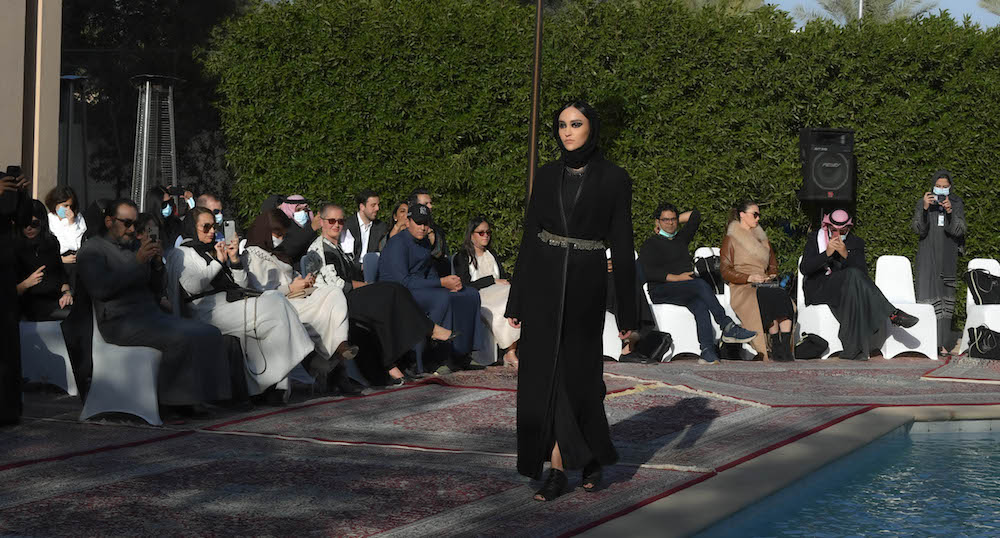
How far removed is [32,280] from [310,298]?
1.85 m

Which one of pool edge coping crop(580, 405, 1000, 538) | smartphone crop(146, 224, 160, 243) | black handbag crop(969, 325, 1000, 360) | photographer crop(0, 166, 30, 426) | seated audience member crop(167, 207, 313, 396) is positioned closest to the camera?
pool edge coping crop(580, 405, 1000, 538)

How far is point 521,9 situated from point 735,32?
240 centimetres

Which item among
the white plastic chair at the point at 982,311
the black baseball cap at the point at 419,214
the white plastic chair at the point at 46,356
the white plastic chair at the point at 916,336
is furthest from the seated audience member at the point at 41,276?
the white plastic chair at the point at 982,311

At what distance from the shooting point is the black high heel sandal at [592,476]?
17.8ft

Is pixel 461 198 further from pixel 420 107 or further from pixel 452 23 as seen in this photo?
pixel 452 23

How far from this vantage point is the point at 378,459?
6113 millimetres

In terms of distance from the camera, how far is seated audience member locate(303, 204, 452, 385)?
898cm

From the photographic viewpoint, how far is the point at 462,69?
13.7 metres

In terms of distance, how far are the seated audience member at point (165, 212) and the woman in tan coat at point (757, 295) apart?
575cm

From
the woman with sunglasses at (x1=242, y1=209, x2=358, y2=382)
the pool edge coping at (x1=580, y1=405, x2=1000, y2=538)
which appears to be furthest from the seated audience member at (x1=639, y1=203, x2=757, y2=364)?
the woman with sunglasses at (x1=242, y1=209, x2=358, y2=382)

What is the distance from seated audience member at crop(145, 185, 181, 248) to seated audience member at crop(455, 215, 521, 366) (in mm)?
3726

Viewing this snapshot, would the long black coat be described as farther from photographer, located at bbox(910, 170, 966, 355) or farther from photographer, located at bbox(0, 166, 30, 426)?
photographer, located at bbox(910, 170, 966, 355)

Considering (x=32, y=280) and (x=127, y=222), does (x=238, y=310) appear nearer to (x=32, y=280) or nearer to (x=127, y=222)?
(x=127, y=222)

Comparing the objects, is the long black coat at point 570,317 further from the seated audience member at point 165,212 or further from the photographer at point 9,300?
the seated audience member at point 165,212
